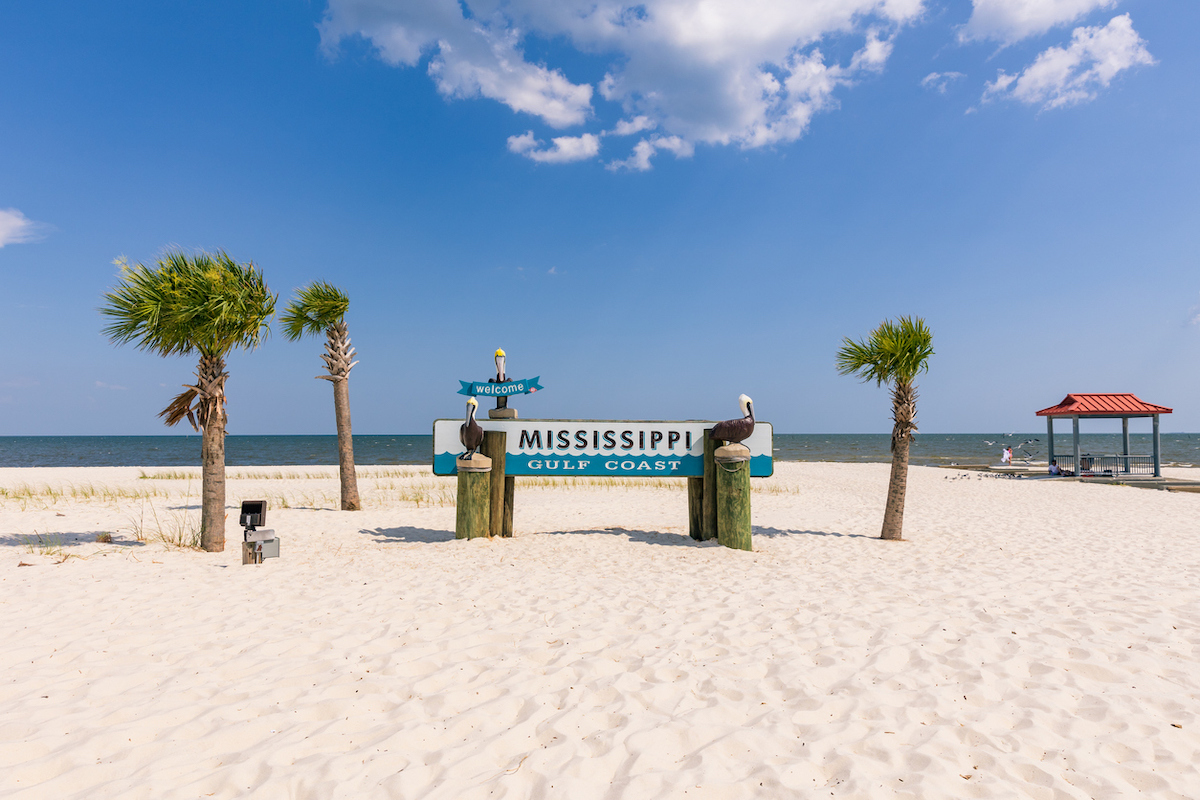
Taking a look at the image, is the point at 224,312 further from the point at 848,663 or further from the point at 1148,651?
the point at 1148,651

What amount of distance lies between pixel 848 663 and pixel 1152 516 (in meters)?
12.9

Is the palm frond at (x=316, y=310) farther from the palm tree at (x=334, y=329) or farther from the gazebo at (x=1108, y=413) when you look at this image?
the gazebo at (x=1108, y=413)

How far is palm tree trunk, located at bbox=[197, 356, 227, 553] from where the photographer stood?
27.7 ft

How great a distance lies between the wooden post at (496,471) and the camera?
9.30m

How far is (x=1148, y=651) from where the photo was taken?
438 cm

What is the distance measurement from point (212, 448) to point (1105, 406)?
28.3 metres

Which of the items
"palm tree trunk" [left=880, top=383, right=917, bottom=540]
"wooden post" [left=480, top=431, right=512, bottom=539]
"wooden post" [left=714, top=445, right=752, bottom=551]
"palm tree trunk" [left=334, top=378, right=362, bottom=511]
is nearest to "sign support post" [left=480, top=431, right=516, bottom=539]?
"wooden post" [left=480, top=431, right=512, bottom=539]

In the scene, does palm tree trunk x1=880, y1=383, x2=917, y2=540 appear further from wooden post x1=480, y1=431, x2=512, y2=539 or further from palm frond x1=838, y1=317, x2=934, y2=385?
wooden post x1=480, y1=431, x2=512, y2=539

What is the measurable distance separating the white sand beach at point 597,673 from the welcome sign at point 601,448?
1.50m

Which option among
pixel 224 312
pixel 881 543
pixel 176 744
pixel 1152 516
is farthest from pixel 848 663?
pixel 1152 516

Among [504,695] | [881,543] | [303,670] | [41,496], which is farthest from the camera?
[41,496]

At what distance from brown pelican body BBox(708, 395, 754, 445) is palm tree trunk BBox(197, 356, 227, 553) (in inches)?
308

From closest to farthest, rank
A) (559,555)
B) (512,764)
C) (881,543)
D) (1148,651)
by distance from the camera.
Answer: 1. (512,764)
2. (1148,651)
3. (559,555)
4. (881,543)

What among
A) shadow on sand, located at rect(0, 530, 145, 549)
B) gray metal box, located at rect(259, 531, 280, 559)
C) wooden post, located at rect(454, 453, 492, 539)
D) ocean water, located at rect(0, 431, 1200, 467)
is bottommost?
ocean water, located at rect(0, 431, 1200, 467)
